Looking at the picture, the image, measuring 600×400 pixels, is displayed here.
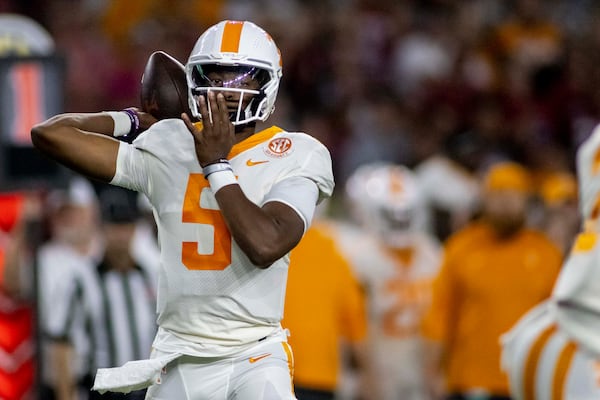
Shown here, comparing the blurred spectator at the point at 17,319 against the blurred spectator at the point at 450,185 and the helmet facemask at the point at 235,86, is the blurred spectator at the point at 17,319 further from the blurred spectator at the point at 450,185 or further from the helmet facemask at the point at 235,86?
the blurred spectator at the point at 450,185

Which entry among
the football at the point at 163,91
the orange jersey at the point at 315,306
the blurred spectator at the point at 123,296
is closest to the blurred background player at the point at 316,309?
the orange jersey at the point at 315,306

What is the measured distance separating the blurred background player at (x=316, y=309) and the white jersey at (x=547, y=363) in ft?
6.16

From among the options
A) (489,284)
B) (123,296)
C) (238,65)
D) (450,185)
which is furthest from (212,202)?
(450,185)

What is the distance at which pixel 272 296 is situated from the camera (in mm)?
3928

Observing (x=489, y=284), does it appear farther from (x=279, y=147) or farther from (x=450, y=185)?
(x=279, y=147)

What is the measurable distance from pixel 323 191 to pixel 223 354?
1.85ft

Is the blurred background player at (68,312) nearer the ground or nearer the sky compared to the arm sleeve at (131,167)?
nearer the ground

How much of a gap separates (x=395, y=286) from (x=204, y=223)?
4968mm

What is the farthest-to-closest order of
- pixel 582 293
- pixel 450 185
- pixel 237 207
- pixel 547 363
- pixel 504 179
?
pixel 450 185, pixel 504 179, pixel 547 363, pixel 582 293, pixel 237 207

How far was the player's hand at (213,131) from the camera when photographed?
3795 mm

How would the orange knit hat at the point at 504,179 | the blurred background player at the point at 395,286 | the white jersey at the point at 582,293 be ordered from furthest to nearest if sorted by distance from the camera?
the blurred background player at the point at 395,286 → the orange knit hat at the point at 504,179 → the white jersey at the point at 582,293

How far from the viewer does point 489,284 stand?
8.02 metres

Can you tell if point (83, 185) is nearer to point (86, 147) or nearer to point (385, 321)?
point (385, 321)

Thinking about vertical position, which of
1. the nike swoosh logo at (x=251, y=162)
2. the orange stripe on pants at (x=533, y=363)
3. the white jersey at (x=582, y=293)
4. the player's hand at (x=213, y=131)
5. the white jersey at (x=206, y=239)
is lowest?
the orange stripe on pants at (x=533, y=363)
